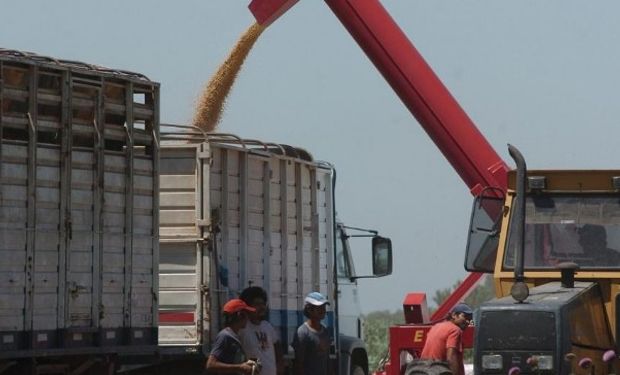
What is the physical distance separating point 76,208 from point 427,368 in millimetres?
3211

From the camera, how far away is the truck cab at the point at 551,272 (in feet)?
38.3

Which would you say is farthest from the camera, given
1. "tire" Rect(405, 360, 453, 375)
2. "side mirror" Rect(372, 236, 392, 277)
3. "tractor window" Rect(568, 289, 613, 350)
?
"side mirror" Rect(372, 236, 392, 277)

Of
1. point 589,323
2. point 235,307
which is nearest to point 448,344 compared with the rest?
point 235,307

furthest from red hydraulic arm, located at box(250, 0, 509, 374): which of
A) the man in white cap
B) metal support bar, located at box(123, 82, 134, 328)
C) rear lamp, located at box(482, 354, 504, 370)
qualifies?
rear lamp, located at box(482, 354, 504, 370)

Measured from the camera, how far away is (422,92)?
20.3 meters

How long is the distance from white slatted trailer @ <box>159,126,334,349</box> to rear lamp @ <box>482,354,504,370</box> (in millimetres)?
4344

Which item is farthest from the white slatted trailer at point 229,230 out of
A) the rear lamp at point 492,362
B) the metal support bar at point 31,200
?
the rear lamp at point 492,362

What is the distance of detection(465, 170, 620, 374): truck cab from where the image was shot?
459 inches

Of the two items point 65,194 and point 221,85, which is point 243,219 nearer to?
point 65,194

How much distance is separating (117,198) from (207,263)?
6.13 feet

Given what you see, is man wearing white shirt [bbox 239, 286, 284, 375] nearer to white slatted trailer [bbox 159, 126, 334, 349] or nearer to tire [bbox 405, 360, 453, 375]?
white slatted trailer [bbox 159, 126, 334, 349]

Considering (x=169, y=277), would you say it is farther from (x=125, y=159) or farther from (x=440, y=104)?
(x=440, y=104)

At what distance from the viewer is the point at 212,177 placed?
15.8 meters

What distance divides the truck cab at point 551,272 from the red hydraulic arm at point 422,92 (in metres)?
6.21
